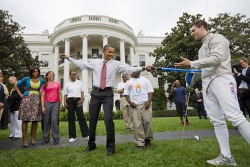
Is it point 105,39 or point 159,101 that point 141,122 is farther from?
point 159,101

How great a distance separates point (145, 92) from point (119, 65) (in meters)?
1.04

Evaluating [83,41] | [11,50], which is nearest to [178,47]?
[83,41]

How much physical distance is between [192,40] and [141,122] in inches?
917

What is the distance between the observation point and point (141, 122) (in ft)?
17.2

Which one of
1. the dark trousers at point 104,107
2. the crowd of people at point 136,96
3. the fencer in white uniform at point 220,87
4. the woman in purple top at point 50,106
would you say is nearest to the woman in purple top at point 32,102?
the crowd of people at point 136,96

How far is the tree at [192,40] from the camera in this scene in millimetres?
26047

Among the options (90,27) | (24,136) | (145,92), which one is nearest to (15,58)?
(90,27)

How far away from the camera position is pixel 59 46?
3456 cm

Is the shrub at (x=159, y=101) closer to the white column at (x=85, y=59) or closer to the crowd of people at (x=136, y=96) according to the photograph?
the white column at (x=85, y=59)

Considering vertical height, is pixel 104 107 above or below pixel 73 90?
below

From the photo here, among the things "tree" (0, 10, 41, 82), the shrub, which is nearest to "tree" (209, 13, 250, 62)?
the shrub

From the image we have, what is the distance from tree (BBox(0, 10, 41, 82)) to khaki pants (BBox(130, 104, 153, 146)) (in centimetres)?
1928

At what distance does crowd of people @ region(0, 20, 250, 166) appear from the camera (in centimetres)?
350

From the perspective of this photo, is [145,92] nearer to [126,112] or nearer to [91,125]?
[91,125]
